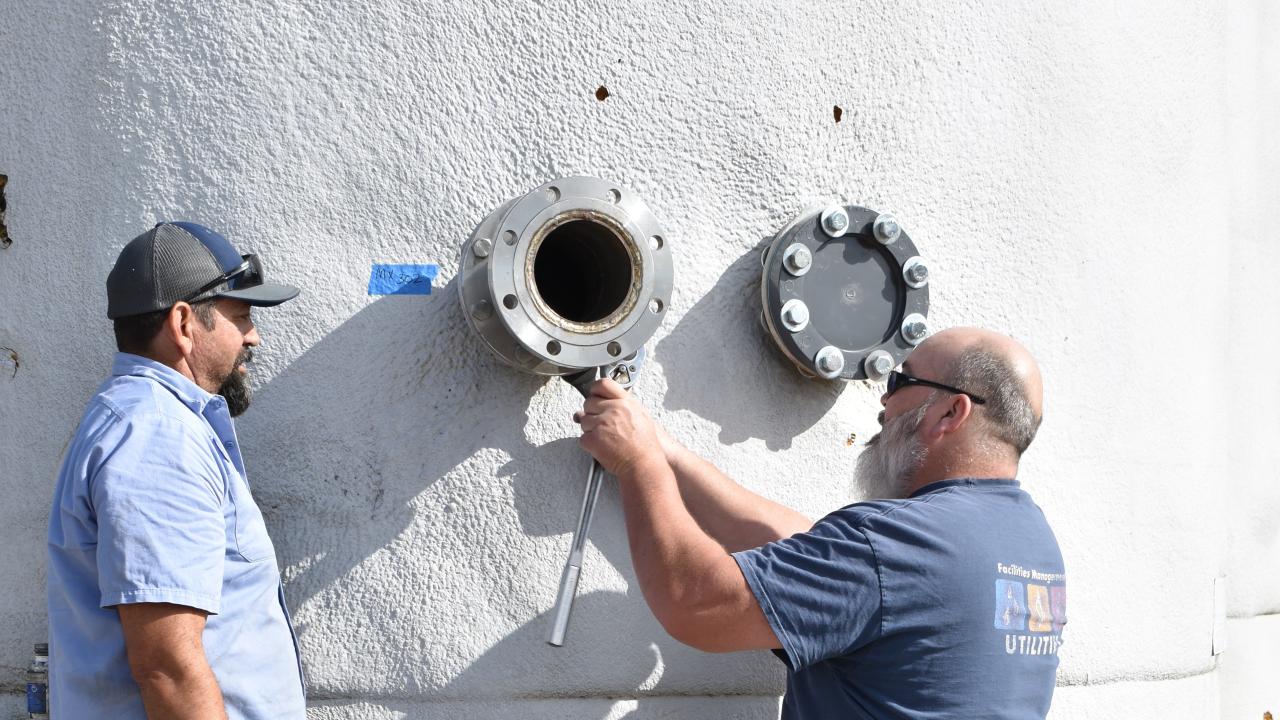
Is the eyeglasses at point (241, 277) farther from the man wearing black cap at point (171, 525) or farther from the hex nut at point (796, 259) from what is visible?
the hex nut at point (796, 259)

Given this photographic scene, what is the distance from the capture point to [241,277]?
1.79 m

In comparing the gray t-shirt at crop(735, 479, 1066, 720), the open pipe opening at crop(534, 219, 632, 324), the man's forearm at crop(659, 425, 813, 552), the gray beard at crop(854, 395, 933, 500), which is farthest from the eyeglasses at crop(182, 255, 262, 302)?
the gray beard at crop(854, 395, 933, 500)

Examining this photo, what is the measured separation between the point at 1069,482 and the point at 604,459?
1.21m

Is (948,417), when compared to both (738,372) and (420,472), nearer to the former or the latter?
(738,372)

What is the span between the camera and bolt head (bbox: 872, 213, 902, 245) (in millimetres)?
2191

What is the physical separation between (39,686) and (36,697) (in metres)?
0.02

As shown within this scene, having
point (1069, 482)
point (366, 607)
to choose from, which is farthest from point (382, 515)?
point (1069, 482)

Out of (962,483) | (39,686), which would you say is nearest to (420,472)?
(39,686)

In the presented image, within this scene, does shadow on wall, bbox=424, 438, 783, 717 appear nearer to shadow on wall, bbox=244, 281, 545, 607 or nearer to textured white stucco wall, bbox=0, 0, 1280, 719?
textured white stucco wall, bbox=0, 0, 1280, 719

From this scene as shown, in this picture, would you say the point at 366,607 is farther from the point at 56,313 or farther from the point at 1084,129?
the point at 1084,129

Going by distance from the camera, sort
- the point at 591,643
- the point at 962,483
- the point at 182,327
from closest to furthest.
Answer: the point at 182,327 → the point at 962,483 → the point at 591,643

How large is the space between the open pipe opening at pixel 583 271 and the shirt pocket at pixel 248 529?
626 millimetres

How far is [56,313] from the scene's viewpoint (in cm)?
200

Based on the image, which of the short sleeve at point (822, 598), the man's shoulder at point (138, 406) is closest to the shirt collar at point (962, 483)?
the short sleeve at point (822, 598)
